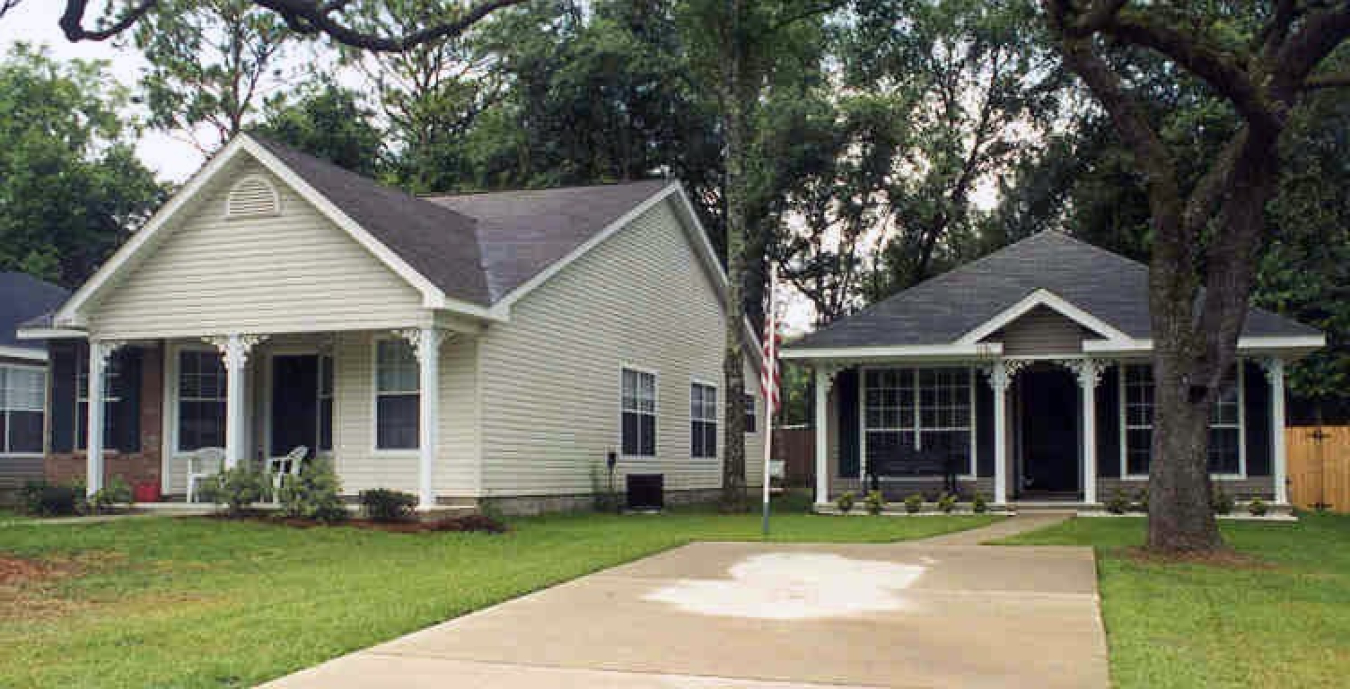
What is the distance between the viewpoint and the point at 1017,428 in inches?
842

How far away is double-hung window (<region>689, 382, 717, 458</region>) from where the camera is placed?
82.5 feet

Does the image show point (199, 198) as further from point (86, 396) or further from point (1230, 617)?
point (1230, 617)

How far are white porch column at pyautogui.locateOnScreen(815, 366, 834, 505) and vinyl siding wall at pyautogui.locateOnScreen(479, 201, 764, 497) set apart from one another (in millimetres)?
3567

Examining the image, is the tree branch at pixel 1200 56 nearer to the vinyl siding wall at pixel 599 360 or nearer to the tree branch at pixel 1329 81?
the tree branch at pixel 1329 81

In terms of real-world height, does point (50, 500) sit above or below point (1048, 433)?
below

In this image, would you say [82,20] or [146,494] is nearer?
[82,20]

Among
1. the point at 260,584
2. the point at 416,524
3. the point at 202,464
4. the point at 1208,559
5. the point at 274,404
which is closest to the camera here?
the point at 260,584

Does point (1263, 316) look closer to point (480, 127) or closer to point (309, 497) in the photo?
point (309, 497)

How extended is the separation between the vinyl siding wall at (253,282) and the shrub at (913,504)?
7.85 metres

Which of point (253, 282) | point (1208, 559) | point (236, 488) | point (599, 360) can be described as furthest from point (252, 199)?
point (1208, 559)

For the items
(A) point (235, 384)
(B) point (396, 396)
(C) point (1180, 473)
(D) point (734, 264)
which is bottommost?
(C) point (1180, 473)

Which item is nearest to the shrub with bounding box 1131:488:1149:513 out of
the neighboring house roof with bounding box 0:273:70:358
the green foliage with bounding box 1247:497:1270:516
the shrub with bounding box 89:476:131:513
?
the green foliage with bounding box 1247:497:1270:516

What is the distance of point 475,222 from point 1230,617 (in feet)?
49.3

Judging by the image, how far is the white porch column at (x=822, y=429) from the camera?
67.1ft
